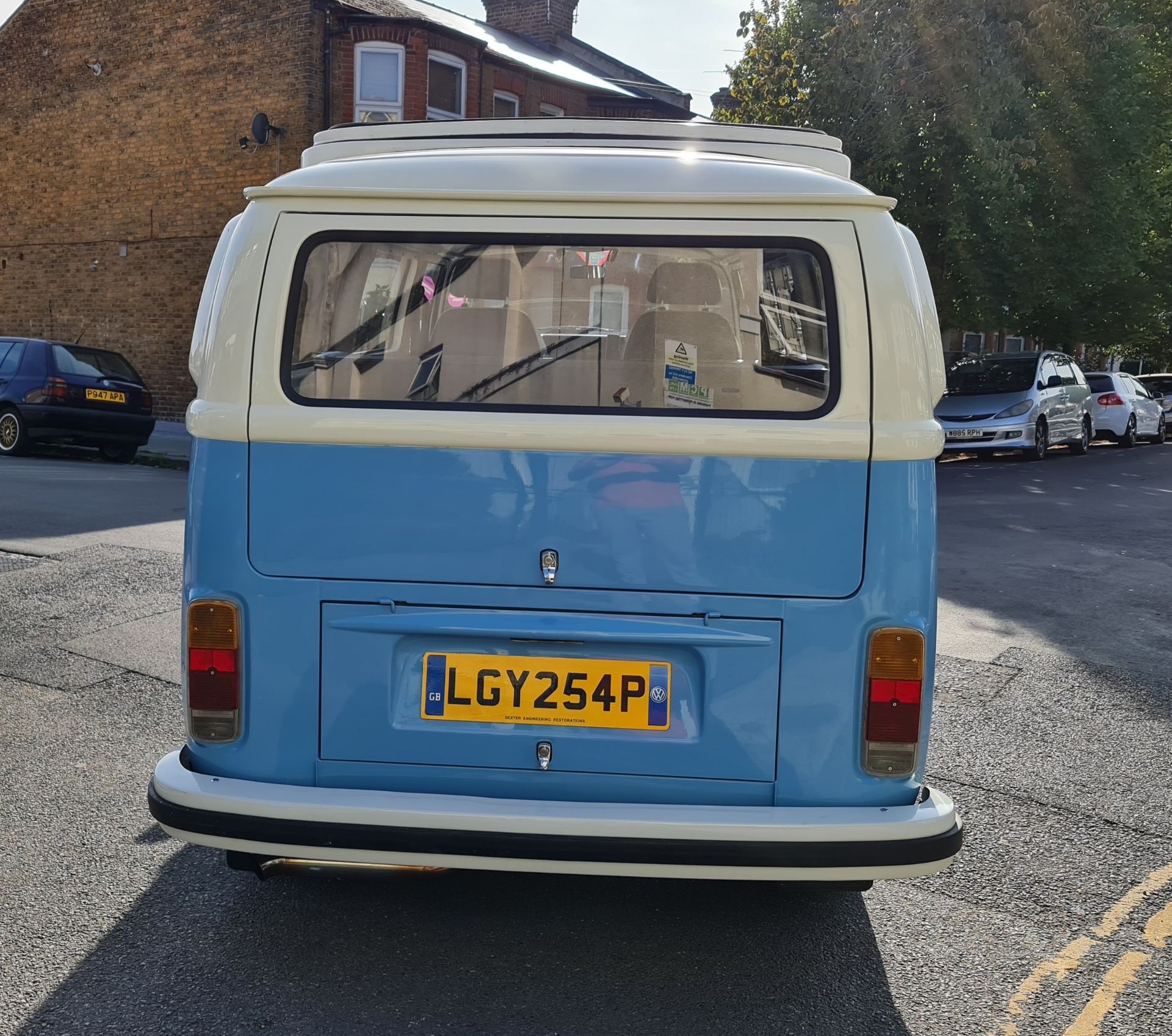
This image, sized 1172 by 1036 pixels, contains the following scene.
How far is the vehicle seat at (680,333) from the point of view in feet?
10.3

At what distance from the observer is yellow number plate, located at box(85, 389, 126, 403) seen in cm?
1641

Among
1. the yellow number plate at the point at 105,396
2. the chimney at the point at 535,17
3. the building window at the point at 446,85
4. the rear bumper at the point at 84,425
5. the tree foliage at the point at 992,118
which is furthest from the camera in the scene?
the chimney at the point at 535,17

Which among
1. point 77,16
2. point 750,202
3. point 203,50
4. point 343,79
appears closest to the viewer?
point 750,202

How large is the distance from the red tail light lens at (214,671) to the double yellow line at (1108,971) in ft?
6.83

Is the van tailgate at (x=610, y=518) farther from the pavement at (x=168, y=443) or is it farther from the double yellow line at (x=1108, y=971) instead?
the pavement at (x=168, y=443)

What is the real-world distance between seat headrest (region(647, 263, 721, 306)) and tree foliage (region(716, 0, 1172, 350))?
1755 cm

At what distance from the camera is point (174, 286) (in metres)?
24.3

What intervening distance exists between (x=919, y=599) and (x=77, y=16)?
27078 millimetres

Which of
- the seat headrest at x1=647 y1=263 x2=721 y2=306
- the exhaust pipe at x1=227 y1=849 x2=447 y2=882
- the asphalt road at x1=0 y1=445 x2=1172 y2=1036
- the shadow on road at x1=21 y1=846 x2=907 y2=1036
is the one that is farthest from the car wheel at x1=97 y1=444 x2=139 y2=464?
the seat headrest at x1=647 y1=263 x2=721 y2=306

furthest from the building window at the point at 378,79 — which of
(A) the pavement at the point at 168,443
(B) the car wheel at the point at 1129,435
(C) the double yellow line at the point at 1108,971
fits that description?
(C) the double yellow line at the point at 1108,971

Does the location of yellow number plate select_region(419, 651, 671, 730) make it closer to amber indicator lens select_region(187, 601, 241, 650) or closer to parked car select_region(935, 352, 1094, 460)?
amber indicator lens select_region(187, 601, 241, 650)

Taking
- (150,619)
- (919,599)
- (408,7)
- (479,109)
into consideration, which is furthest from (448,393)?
(408,7)

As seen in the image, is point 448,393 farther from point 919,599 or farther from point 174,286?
point 174,286

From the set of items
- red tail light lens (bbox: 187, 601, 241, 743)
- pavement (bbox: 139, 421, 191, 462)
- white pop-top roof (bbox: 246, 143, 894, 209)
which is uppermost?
white pop-top roof (bbox: 246, 143, 894, 209)
